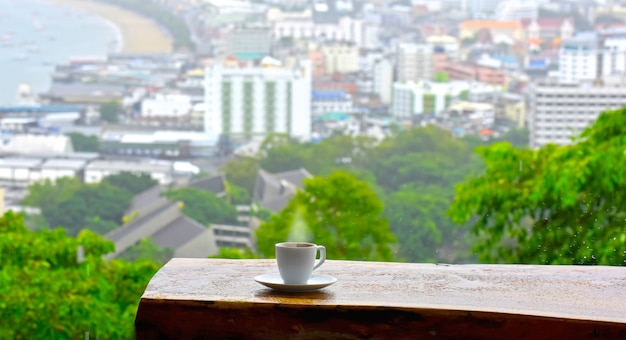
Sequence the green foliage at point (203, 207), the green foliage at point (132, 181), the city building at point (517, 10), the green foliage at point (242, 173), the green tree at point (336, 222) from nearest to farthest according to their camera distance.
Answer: the green tree at point (336, 222) < the green foliage at point (203, 207) < the green foliage at point (132, 181) < the green foliage at point (242, 173) < the city building at point (517, 10)

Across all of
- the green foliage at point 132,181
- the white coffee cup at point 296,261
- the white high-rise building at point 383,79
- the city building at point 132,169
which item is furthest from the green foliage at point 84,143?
the white coffee cup at point 296,261

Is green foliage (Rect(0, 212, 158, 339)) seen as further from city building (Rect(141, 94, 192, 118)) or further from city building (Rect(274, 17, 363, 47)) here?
city building (Rect(274, 17, 363, 47))

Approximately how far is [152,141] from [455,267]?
533cm

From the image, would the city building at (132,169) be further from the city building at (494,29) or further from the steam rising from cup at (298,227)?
the city building at (494,29)

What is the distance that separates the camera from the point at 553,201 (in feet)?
11.6

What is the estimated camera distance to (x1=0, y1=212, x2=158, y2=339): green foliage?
10.8 ft

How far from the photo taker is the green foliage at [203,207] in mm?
6367

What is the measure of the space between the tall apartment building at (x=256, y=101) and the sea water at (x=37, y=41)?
911 millimetres

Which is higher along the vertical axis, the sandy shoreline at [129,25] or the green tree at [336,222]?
the sandy shoreline at [129,25]

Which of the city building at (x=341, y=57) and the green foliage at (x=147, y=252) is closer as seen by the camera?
the green foliage at (x=147, y=252)

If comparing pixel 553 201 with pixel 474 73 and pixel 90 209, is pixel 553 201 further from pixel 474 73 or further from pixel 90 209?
pixel 474 73

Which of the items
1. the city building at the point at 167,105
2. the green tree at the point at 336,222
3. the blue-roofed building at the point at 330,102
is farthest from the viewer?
the blue-roofed building at the point at 330,102

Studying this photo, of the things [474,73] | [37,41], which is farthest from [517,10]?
[37,41]

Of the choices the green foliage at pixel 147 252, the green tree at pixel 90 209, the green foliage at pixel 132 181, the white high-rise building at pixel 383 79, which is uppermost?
the white high-rise building at pixel 383 79
